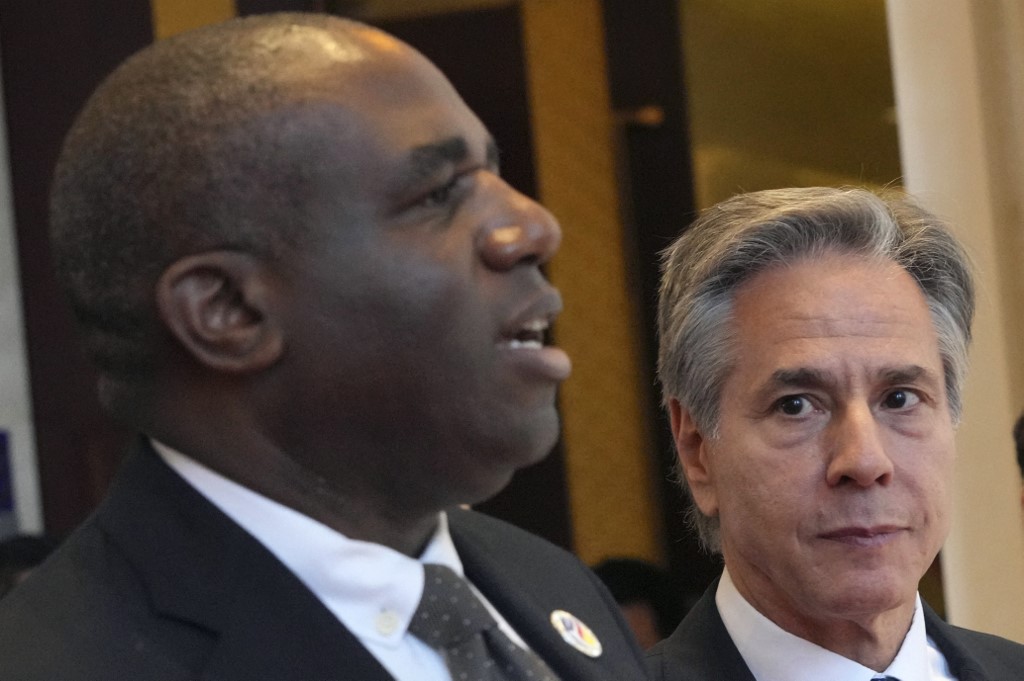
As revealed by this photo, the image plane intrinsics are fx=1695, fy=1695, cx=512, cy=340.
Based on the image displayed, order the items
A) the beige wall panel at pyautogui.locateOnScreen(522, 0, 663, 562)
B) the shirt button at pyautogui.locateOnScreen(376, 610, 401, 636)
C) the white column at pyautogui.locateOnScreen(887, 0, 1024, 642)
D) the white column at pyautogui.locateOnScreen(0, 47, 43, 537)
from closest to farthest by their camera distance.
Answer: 1. the shirt button at pyautogui.locateOnScreen(376, 610, 401, 636)
2. the white column at pyautogui.locateOnScreen(887, 0, 1024, 642)
3. the white column at pyautogui.locateOnScreen(0, 47, 43, 537)
4. the beige wall panel at pyautogui.locateOnScreen(522, 0, 663, 562)

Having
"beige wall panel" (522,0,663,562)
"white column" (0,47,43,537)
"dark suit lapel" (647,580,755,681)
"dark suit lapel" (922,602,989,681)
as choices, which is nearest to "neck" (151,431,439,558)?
"dark suit lapel" (647,580,755,681)

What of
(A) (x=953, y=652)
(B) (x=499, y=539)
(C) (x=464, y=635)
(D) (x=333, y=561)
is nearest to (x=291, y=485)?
(D) (x=333, y=561)

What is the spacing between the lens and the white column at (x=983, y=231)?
151 inches

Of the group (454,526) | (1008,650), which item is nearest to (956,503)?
(1008,650)

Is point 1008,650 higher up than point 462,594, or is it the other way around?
point 462,594

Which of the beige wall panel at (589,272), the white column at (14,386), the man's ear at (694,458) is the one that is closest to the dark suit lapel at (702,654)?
the man's ear at (694,458)

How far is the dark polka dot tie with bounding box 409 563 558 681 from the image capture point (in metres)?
1.57

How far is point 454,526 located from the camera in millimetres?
1839

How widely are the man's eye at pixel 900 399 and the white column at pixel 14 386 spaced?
2.88 meters

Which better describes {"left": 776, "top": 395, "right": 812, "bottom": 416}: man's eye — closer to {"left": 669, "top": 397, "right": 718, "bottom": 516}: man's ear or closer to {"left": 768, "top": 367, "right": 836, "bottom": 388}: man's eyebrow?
{"left": 768, "top": 367, "right": 836, "bottom": 388}: man's eyebrow

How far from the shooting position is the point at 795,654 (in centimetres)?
223

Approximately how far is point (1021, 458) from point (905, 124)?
1148 millimetres

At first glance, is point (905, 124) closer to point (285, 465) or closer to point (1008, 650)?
point (1008, 650)

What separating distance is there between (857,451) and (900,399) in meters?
0.13
